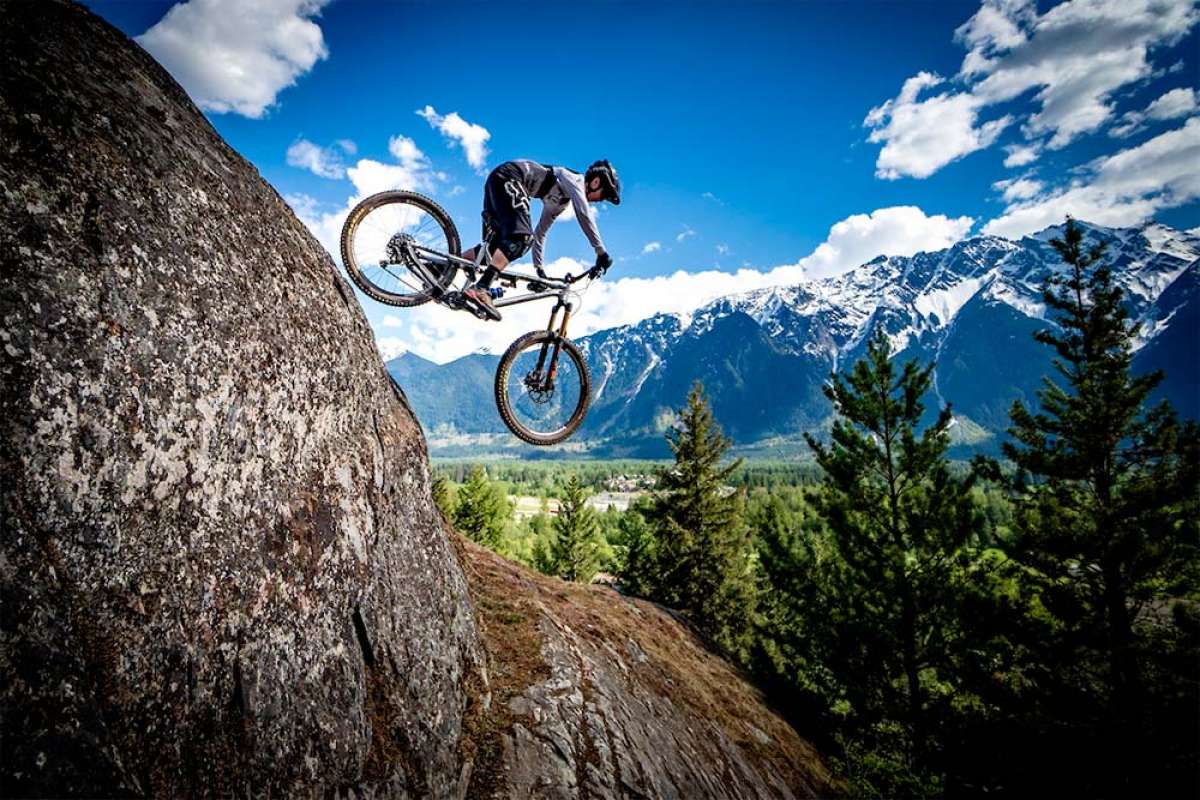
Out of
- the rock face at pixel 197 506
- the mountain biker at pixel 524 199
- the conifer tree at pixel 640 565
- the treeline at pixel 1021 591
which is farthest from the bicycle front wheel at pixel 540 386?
A: the conifer tree at pixel 640 565

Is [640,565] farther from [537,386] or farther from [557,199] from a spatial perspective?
[557,199]

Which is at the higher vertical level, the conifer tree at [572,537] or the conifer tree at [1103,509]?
the conifer tree at [1103,509]

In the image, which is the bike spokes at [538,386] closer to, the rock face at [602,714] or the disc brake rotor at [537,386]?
the disc brake rotor at [537,386]

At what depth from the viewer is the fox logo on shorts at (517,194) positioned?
6.82m

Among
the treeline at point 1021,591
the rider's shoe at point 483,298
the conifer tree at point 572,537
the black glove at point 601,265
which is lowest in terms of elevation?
the conifer tree at point 572,537

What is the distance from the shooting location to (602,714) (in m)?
6.73

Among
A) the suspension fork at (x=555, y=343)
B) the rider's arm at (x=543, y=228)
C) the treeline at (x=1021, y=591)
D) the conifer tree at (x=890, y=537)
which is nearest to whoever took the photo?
the rider's arm at (x=543, y=228)

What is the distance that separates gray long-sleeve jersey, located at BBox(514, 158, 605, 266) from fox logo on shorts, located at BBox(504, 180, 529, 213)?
181mm

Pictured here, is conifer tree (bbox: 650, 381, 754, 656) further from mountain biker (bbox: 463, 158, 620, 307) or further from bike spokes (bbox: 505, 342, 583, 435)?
mountain biker (bbox: 463, 158, 620, 307)

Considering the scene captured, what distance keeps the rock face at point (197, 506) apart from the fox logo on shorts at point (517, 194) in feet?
8.44

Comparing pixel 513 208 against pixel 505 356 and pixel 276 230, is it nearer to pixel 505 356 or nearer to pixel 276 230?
pixel 505 356

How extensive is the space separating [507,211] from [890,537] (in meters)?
13.7

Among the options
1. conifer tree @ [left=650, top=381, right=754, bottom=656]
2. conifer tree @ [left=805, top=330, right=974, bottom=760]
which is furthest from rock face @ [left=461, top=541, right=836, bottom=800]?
conifer tree @ [left=650, top=381, right=754, bottom=656]

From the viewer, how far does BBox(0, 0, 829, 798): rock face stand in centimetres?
268
